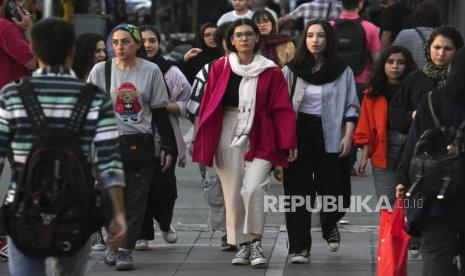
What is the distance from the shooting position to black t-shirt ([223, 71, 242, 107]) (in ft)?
29.3

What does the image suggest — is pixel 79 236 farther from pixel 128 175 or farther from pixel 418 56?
pixel 418 56

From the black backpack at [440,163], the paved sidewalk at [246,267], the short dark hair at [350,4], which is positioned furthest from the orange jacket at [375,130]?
the short dark hair at [350,4]

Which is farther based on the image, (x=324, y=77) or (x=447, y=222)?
(x=324, y=77)

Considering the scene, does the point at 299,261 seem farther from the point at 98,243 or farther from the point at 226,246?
the point at 98,243

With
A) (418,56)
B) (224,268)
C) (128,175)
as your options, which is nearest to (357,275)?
(224,268)

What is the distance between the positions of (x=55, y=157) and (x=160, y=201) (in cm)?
426

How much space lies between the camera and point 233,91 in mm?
8953

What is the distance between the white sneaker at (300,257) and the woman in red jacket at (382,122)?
733mm

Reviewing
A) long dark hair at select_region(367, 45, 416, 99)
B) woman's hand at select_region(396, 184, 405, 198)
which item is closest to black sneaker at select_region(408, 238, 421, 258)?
long dark hair at select_region(367, 45, 416, 99)

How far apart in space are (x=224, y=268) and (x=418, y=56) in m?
2.94

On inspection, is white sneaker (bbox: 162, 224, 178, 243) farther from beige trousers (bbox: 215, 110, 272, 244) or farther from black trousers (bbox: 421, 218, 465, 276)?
black trousers (bbox: 421, 218, 465, 276)

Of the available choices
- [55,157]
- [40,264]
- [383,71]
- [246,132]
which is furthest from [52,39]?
[383,71]

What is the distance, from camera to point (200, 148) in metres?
9.03

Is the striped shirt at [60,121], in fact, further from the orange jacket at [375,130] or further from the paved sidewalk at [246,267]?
the orange jacket at [375,130]
